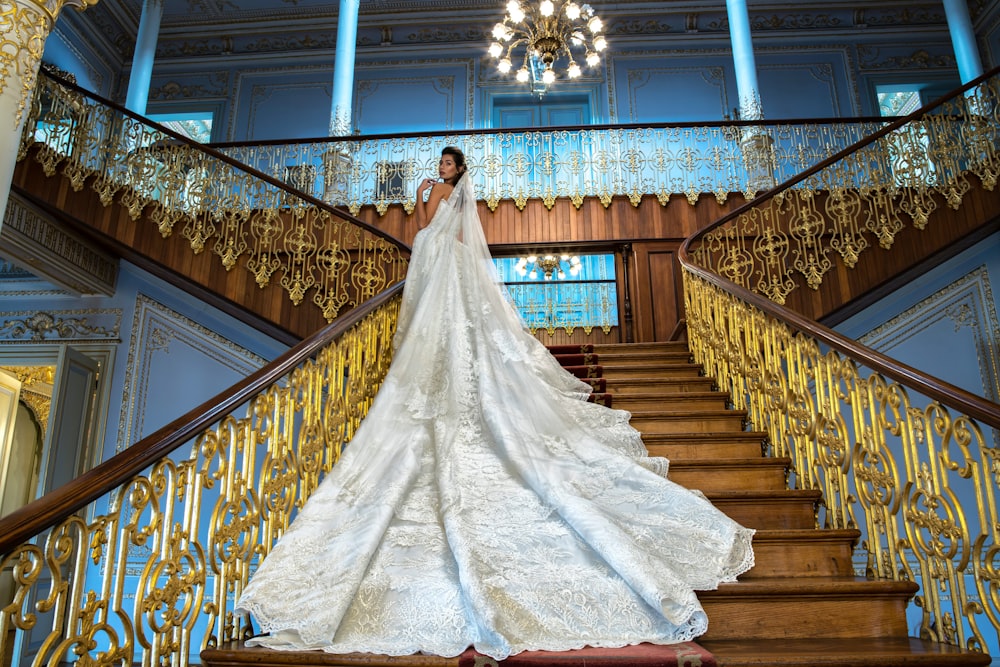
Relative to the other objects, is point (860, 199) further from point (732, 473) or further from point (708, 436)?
point (732, 473)

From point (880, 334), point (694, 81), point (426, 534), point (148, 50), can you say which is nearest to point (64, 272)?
point (148, 50)

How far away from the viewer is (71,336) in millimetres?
7758

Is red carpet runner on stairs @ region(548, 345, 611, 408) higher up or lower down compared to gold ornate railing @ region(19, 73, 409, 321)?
lower down

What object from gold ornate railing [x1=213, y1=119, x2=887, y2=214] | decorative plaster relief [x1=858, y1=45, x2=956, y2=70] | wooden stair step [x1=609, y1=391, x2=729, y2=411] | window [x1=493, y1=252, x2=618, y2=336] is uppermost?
decorative plaster relief [x1=858, y1=45, x2=956, y2=70]

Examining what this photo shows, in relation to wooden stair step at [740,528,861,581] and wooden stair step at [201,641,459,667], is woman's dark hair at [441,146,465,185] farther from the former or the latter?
wooden stair step at [201,641,459,667]

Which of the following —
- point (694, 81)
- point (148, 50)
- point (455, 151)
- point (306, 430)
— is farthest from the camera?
point (694, 81)

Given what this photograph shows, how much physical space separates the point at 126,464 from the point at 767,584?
88.2 inches

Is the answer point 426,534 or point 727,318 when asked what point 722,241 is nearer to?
point 727,318

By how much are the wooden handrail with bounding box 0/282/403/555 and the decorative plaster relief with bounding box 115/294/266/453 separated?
15.6ft

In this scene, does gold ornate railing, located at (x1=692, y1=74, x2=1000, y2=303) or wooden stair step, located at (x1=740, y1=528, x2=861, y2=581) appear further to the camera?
gold ornate railing, located at (x1=692, y1=74, x2=1000, y2=303)

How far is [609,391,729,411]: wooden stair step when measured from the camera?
15.3ft

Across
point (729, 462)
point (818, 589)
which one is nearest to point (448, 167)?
point (729, 462)

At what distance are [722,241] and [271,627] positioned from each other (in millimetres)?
5865

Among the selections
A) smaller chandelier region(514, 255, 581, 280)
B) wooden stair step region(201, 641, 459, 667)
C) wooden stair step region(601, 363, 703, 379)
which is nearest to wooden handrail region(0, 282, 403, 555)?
wooden stair step region(201, 641, 459, 667)
